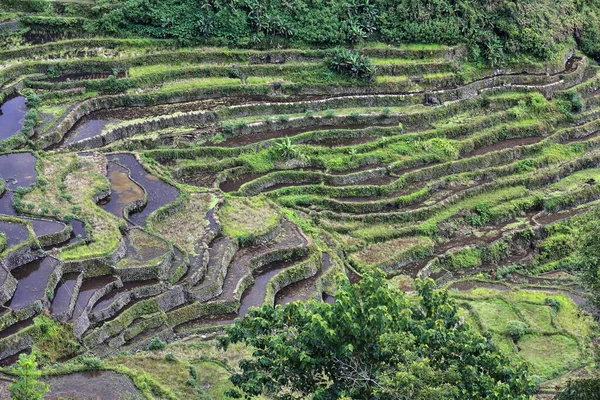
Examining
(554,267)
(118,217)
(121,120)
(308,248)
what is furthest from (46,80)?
(554,267)

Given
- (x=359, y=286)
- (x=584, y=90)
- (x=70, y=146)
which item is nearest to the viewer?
(x=359, y=286)

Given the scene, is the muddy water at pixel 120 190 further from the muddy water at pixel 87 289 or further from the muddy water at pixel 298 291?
the muddy water at pixel 298 291

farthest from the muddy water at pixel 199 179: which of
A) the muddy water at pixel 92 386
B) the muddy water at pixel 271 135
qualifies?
the muddy water at pixel 92 386

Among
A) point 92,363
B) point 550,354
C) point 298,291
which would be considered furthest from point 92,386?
point 550,354

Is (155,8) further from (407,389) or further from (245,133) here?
(407,389)

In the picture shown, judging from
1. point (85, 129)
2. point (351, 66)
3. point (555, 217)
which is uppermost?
point (351, 66)

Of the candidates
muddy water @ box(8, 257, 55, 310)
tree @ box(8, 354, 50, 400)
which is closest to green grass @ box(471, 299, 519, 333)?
muddy water @ box(8, 257, 55, 310)

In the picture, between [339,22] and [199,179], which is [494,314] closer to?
[199,179]

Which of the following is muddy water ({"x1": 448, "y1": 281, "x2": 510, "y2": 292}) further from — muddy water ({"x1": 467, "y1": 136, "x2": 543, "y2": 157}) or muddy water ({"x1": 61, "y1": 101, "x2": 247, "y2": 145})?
muddy water ({"x1": 61, "y1": 101, "x2": 247, "y2": 145})
